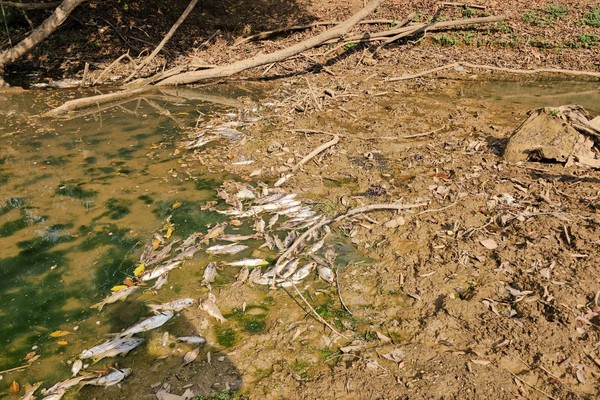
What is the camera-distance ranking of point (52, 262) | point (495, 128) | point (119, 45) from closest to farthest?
point (52, 262), point (495, 128), point (119, 45)

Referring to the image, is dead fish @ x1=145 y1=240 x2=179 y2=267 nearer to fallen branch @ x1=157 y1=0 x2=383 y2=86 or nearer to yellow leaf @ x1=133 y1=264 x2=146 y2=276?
yellow leaf @ x1=133 y1=264 x2=146 y2=276

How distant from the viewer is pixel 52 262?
518 centimetres

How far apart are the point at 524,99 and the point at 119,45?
12026mm

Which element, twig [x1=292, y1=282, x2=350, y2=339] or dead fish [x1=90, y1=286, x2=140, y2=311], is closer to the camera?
twig [x1=292, y1=282, x2=350, y2=339]

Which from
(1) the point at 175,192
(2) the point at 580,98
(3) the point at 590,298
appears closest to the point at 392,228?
(3) the point at 590,298

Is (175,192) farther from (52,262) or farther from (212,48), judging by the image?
(212,48)

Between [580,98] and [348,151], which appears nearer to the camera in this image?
[348,151]

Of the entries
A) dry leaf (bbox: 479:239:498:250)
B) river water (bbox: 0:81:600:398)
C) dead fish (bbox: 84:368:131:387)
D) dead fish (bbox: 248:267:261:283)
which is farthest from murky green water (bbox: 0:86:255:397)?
dry leaf (bbox: 479:239:498:250)

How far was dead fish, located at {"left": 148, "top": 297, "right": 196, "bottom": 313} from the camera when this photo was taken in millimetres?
4430

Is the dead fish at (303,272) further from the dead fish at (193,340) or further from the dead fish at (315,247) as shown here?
the dead fish at (193,340)

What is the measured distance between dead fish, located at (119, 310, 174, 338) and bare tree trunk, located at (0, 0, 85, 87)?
9.13m

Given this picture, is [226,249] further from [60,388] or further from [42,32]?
[42,32]

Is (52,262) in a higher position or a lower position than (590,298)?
higher

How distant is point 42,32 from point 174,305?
9.83 m
